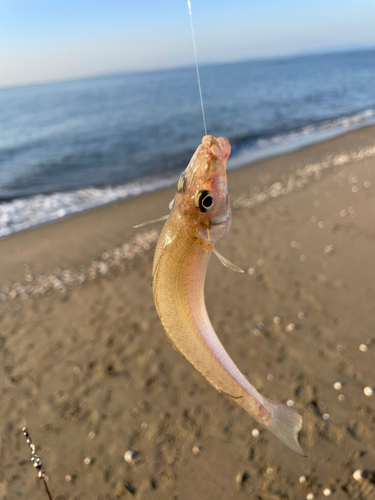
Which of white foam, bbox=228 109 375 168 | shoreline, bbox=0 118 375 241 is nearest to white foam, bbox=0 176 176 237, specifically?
shoreline, bbox=0 118 375 241

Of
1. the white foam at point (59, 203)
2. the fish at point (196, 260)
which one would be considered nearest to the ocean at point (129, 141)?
the white foam at point (59, 203)

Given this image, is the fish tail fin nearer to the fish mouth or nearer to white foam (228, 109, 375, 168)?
the fish mouth

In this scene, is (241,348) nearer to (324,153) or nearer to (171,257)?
→ (171,257)

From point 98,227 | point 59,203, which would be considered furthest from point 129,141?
point 98,227

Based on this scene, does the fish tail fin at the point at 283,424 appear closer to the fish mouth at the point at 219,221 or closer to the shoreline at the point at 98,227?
the fish mouth at the point at 219,221

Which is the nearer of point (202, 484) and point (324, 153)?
point (202, 484)

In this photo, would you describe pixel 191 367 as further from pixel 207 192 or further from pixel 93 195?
pixel 93 195

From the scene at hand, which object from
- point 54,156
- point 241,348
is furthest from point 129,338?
point 54,156
